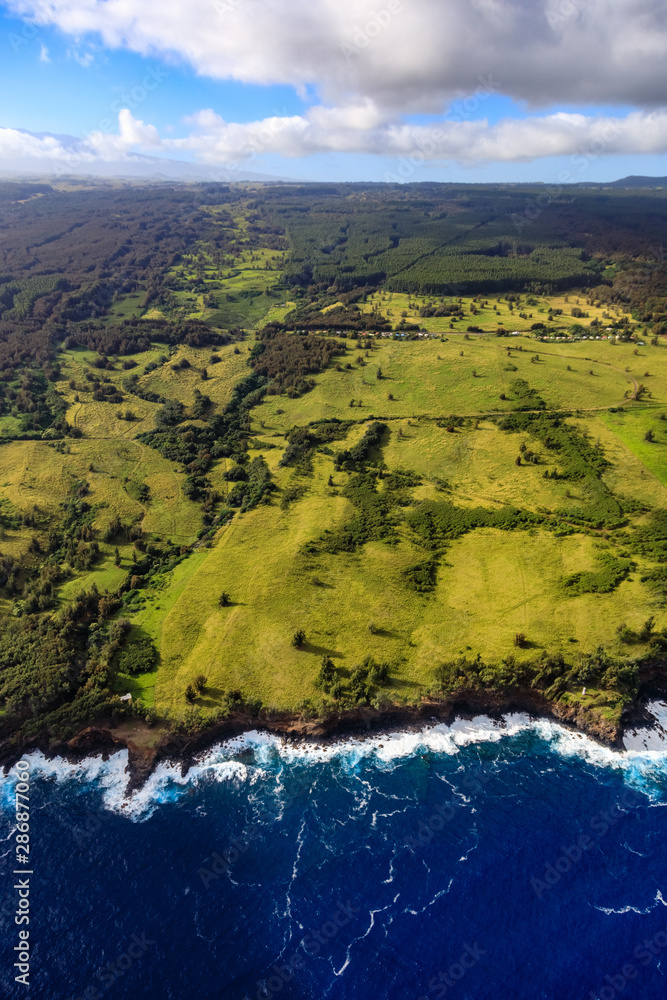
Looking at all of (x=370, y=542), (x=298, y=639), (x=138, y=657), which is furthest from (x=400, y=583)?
(x=138, y=657)

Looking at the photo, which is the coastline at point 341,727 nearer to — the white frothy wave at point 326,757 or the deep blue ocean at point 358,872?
the white frothy wave at point 326,757

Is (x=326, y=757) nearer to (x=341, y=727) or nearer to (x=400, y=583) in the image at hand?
(x=341, y=727)

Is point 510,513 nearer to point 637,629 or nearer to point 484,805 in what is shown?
point 637,629

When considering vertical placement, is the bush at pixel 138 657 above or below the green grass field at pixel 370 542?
below

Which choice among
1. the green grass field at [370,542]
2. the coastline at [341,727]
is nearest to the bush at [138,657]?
the green grass field at [370,542]

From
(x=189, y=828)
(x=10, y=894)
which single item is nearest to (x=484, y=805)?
(x=189, y=828)

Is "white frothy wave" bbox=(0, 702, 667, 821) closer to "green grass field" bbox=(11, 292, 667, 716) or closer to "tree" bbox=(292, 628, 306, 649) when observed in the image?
"green grass field" bbox=(11, 292, 667, 716)

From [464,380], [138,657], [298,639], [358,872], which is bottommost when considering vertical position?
[358,872]
